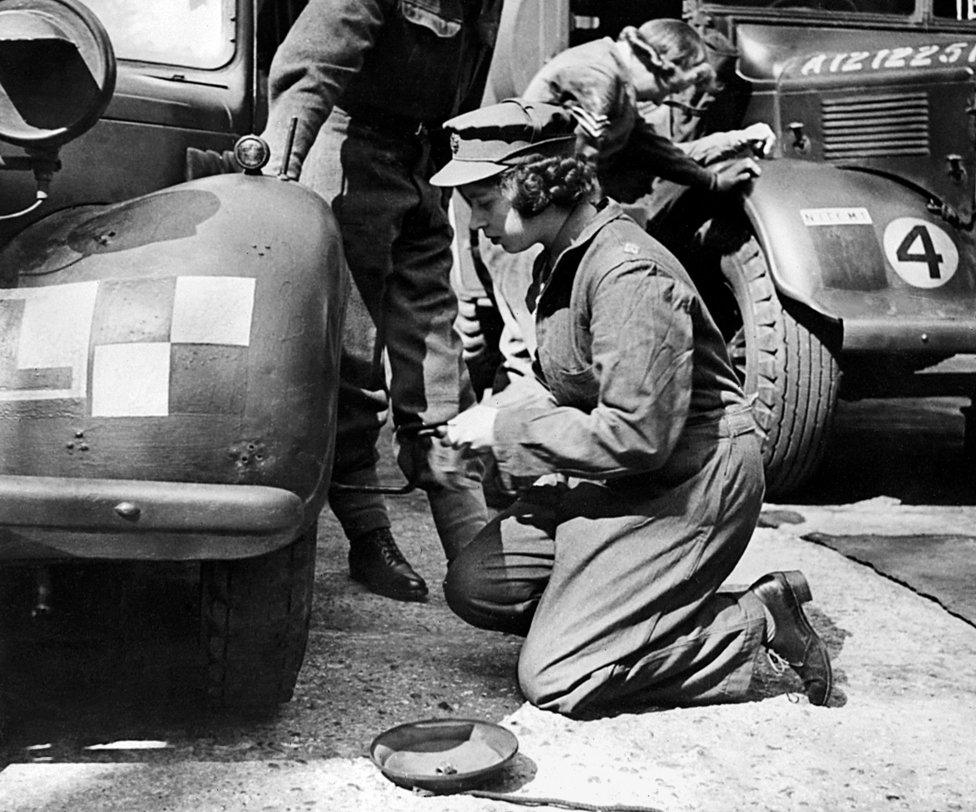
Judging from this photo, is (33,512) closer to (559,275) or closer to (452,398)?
(559,275)

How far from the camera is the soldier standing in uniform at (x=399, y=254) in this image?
348 cm

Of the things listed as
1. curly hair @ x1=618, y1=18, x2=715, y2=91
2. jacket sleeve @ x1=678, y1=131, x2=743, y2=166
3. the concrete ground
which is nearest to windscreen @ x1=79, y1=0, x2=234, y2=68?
the concrete ground

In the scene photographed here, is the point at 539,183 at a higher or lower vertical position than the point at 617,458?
higher

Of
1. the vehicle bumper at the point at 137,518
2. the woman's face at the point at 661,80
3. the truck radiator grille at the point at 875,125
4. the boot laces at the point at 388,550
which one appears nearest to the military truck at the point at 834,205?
the truck radiator grille at the point at 875,125

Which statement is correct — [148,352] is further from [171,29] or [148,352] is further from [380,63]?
[380,63]

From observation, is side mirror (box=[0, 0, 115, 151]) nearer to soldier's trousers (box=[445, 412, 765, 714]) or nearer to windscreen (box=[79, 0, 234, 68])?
windscreen (box=[79, 0, 234, 68])

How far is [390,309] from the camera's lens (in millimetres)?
3703

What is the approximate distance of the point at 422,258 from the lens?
371 centimetres

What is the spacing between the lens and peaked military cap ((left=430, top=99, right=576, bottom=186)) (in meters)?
2.83

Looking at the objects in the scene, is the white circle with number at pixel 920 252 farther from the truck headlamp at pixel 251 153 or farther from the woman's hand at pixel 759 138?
the truck headlamp at pixel 251 153

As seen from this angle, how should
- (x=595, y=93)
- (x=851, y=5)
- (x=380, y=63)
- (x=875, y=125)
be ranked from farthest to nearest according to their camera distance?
(x=851, y=5) → (x=875, y=125) → (x=595, y=93) → (x=380, y=63)

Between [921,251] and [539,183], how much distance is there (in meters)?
2.19

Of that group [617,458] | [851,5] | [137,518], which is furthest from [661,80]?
[137,518]

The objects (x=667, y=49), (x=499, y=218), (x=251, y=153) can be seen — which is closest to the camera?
(x=251, y=153)
